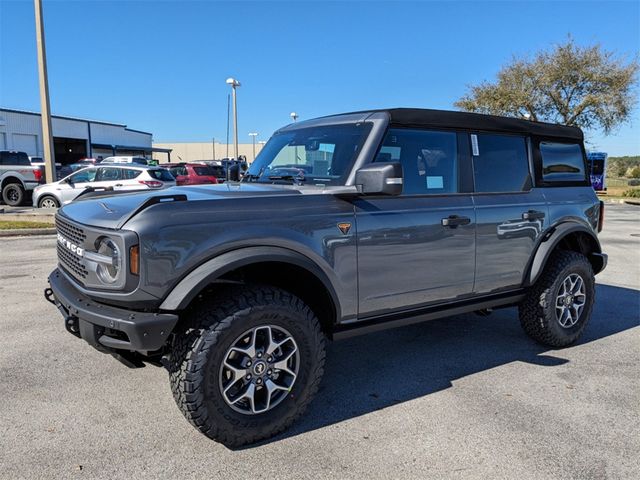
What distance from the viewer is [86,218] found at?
3.00 meters

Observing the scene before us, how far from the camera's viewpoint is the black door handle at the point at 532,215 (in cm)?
418

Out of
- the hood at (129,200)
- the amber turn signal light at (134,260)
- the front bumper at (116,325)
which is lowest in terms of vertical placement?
the front bumper at (116,325)

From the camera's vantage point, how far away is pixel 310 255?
3.01 m

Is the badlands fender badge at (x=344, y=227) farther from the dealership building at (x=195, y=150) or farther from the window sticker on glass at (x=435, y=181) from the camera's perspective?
the dealership building at (x=195, y=150)

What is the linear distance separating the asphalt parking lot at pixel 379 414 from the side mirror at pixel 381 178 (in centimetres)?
144

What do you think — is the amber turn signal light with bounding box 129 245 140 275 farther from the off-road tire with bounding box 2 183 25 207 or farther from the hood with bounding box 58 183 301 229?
the off-road tire with bounding box 2 183 25 207

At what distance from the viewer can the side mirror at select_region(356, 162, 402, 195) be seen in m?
3.04

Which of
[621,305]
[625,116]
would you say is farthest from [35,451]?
[625,116]

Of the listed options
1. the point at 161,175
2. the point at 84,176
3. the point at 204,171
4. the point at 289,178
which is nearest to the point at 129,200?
the point at 289,178

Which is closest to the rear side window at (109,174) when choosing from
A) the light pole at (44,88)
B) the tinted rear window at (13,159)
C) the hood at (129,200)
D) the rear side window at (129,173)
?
the rear side window at (129,173)

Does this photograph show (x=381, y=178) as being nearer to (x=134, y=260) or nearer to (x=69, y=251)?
(x=134, y=260)

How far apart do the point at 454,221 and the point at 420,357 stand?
132 centimetres

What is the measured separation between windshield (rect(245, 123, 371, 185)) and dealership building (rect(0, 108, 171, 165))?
3338cm

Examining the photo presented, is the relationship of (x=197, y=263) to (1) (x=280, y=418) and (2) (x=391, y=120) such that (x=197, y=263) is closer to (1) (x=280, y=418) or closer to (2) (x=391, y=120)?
(1) (x=280, y=418)
